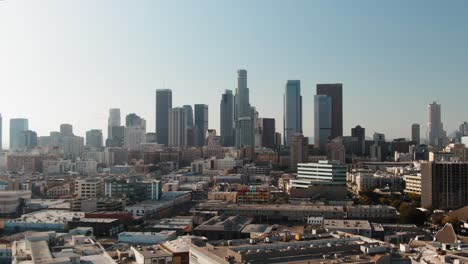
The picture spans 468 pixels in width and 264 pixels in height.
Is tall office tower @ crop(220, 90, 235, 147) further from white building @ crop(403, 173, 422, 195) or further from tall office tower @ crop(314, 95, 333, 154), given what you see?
white building @ crop(403, 173, 422, 195)

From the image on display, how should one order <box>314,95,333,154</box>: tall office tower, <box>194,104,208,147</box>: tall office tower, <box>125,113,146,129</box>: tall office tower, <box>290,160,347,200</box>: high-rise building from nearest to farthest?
1. <box>290,160,347,200</box>: high-rise building
2. <box>314,95,333,154</box>: tall office tower
3. <box>194,104,208,147</box>: tall office tower
4. <box>125,113,146,129</box>: tall office tower

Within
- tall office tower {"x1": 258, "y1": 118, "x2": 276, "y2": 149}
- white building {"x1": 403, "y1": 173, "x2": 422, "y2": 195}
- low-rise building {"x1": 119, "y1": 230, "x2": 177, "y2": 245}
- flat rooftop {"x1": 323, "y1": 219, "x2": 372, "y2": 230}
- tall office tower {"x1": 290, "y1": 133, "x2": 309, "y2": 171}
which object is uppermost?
tall office tower {"x1": 258, "y1": 118, "x2": 276, "y2": 149}

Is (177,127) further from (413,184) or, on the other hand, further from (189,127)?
(413,184)

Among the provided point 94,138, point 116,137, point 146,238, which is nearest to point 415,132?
point 116,137

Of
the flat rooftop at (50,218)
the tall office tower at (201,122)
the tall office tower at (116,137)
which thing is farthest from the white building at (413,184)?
the tall office tower at (116,137)

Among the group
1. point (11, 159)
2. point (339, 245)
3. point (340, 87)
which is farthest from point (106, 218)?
point (340, 87)

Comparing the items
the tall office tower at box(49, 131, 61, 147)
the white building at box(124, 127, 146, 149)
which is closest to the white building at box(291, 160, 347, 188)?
the tall office tower at box(49, 131, 61, 147)
